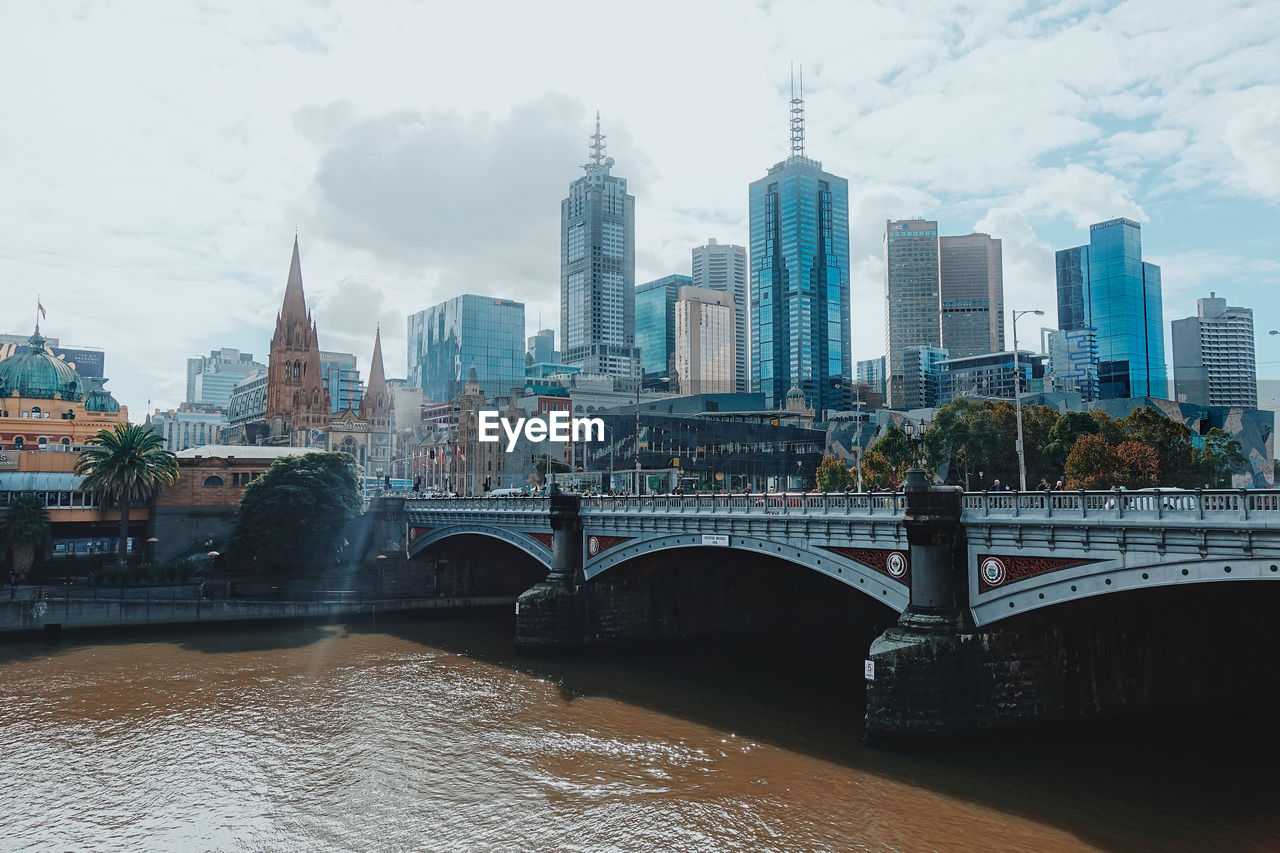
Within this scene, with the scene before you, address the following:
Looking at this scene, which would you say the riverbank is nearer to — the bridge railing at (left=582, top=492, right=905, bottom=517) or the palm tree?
the palm tree

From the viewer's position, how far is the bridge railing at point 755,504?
35428 millimetres

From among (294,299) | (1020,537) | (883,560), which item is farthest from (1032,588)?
(294,299)

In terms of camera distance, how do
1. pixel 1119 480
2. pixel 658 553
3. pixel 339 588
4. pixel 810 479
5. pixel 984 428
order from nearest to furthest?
pixel 658 553
pixel 1119 480
pixel 339 588
pixel 984 428
pixel 810 479

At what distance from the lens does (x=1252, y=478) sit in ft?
312

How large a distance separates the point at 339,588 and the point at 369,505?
38.2 feet

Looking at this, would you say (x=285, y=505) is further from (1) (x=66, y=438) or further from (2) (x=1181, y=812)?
(2) (x=1181, y=812)

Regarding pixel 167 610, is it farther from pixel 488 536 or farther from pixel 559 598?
pixel 559 598

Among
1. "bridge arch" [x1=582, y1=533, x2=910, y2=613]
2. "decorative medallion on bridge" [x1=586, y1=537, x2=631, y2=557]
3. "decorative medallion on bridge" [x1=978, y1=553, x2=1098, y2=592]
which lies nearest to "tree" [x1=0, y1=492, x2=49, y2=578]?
"decorative medallion on bridge" [x1=586, y1=537, x2=631, y2=557]

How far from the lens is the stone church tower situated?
174875 millimetres

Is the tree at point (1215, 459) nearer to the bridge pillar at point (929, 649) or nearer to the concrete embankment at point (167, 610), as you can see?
the bridge pillar at point (929, 649)

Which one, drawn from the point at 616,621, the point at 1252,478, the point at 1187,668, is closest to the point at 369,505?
the point at 616,621

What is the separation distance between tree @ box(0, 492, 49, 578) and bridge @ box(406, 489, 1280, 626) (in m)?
53.9

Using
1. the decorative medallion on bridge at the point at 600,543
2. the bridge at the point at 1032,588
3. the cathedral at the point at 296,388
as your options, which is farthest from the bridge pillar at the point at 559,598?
the cathedral at the point at 296,388

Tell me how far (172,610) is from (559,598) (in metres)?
30.7
